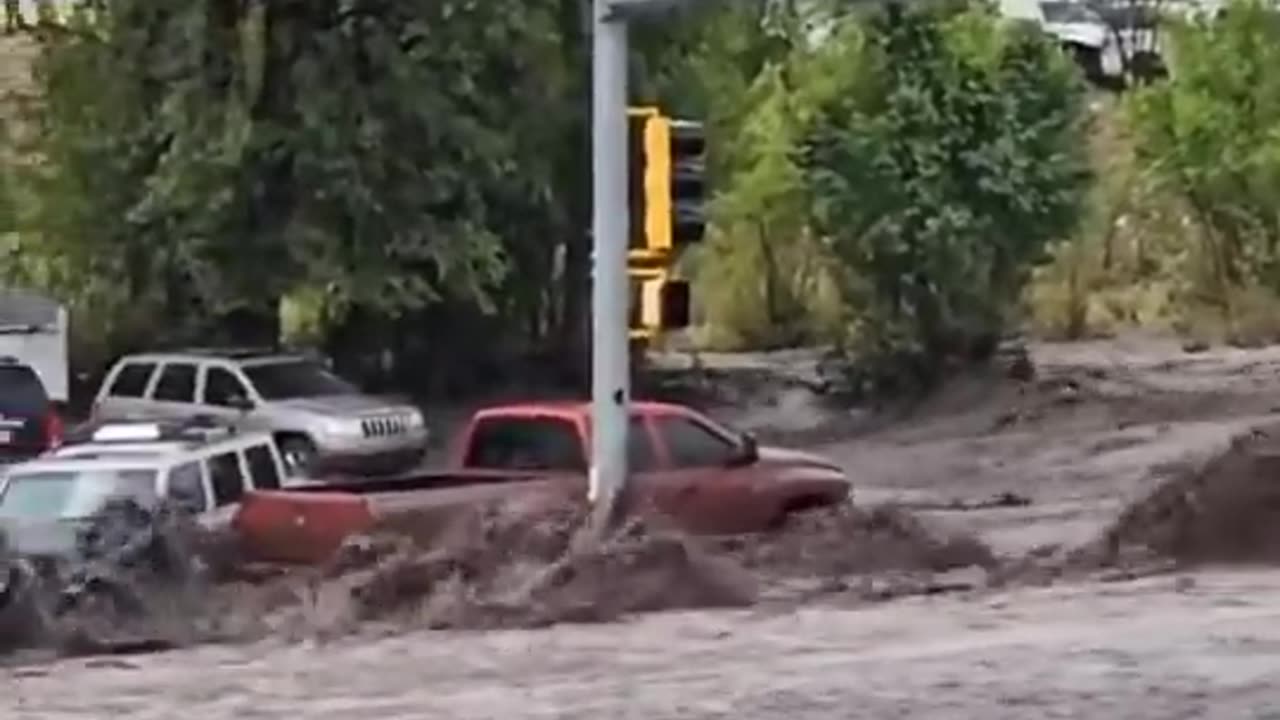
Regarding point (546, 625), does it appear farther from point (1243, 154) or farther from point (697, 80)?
point (1243, 154)

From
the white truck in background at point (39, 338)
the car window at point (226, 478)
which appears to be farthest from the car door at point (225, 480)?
the white truck in background at point (39, 338)

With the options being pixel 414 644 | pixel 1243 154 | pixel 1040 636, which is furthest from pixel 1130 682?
pixel 1243 154

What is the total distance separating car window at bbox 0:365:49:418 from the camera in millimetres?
36250

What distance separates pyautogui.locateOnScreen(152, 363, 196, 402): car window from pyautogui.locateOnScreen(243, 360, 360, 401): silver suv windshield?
3.02ft

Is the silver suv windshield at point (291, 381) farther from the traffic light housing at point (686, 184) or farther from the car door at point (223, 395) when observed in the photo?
the traffic light housing at point (686, 184)

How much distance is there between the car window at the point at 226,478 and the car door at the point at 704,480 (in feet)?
11.1

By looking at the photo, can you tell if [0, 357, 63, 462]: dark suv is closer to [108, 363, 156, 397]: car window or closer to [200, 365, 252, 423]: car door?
[200, 365, 252, 423]: car door

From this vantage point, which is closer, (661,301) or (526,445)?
(661,301)

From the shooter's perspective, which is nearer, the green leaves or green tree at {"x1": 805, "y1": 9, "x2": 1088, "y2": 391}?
the green leaves

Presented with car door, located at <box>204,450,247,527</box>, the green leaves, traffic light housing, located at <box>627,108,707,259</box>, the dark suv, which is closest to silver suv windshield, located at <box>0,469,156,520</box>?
car door, located at <box>204,450,247,527</box>

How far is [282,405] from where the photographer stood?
124 feet

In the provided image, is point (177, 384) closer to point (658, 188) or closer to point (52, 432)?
point (52, 432)

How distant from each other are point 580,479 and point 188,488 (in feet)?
10.3

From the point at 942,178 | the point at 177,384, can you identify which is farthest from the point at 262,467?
the point at 942,178
